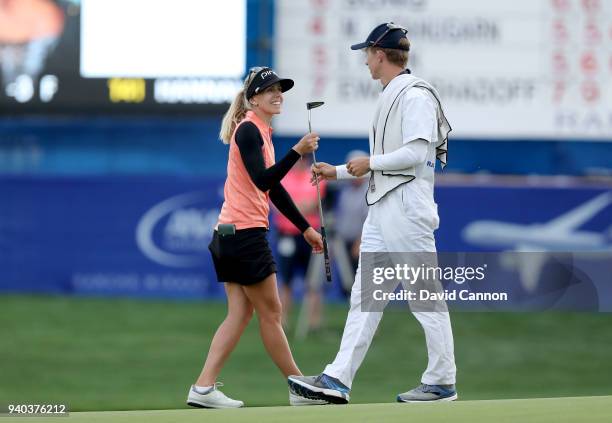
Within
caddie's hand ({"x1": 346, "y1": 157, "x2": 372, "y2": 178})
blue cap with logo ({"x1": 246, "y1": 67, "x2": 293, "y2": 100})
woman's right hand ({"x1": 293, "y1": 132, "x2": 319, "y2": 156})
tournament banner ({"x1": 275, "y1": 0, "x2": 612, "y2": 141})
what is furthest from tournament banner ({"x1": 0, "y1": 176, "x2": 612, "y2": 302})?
caddie's hand ({"x1": 346, "y1": 157, "x2": 372, "y2": 178})

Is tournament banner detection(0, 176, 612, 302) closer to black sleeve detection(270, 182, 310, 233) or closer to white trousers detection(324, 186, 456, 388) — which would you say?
black sleeve detection(270, 182, 310, 233)

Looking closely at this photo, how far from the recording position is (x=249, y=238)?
23.2 ft

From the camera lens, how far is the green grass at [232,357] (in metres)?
9.70

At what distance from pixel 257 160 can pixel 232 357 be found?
499 cm

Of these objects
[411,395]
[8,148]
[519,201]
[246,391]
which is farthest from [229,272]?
[8,148]

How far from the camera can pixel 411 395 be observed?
682cm

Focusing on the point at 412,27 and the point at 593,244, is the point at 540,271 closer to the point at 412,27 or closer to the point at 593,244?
the point at 593,244

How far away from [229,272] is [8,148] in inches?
442

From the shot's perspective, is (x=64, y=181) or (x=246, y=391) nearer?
(x=246, y=391)

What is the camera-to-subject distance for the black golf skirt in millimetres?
7070

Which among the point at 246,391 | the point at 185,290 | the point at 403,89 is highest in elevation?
the point at 403,89

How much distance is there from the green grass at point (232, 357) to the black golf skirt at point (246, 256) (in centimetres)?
193

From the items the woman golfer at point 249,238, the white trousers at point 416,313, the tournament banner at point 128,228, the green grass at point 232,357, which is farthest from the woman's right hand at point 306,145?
the tournament banner at point 128,228

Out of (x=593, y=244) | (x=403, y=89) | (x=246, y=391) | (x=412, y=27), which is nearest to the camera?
(x=403, y=89)
